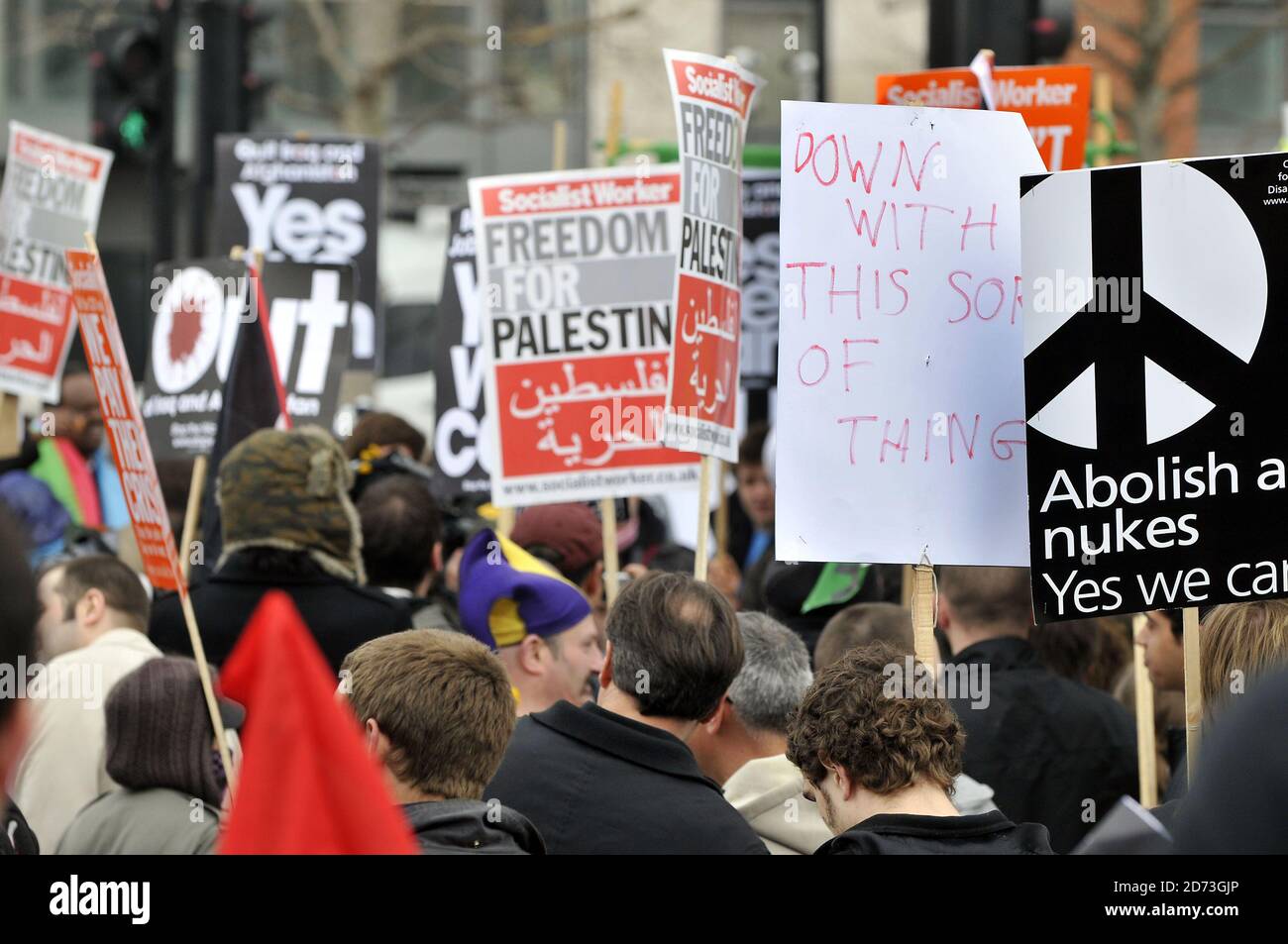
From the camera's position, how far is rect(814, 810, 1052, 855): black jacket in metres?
2.82

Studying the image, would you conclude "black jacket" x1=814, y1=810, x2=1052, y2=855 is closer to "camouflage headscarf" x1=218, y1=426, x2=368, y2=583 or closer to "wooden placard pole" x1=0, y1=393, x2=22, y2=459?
"camouflage headscarf" x1=218, y1=426, x2=368, y2=583

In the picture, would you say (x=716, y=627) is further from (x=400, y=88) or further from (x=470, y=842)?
(x=400, y=88)

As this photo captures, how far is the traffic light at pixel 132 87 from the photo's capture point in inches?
401

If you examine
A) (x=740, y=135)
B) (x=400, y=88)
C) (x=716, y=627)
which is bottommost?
(x=716, y=627)

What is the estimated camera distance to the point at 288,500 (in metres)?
4.64

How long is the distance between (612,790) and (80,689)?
162 cm

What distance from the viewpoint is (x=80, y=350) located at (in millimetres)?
13297

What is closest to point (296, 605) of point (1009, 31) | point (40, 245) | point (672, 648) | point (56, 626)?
point (56, 626)

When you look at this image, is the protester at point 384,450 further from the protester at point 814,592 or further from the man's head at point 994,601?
the man's head at point 994,601

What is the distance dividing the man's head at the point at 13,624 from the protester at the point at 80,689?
7.73 feet

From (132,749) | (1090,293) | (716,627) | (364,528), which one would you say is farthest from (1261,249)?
(364,528)

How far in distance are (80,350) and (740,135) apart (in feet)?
31.6

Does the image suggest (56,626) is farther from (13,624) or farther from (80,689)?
(13,624)

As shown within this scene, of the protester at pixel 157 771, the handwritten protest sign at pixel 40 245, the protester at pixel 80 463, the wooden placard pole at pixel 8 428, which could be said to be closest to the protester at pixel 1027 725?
the protester at pixel 157 771
